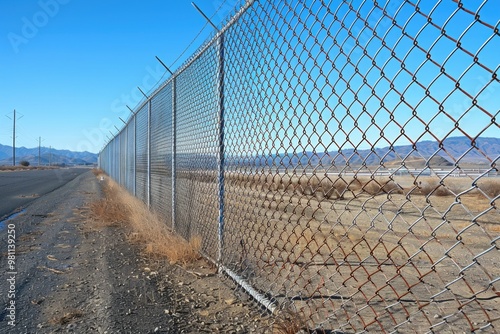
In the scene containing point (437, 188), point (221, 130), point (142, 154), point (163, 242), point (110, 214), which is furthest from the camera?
point (142, 154)

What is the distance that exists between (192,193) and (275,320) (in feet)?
8.37

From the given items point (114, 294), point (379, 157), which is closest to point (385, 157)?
point (379, 157)

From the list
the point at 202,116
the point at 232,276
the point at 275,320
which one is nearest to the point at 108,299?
the point at 232,276

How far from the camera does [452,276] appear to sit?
16.0 feet

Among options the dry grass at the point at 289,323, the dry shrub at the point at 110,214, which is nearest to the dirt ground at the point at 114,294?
the dry grass at the point at 289,323

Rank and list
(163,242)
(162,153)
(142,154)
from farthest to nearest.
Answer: (142,154)
(162,153)
(163,242)

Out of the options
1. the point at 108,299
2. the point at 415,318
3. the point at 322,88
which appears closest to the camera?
the point at 322,88

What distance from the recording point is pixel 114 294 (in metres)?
3.68

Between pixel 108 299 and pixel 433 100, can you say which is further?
pixel 108 299

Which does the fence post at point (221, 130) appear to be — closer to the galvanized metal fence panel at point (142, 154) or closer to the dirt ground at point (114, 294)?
the dirt ground at point (114, 294)

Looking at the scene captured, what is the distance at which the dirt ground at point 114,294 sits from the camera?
3037 mm

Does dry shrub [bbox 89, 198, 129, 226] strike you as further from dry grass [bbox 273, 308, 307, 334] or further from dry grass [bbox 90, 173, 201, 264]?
dry grass [bbox 273, 308, 307, 334]

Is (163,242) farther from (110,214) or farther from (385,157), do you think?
(385,157)

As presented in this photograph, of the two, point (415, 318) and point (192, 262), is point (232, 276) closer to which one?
point (192, 262)
